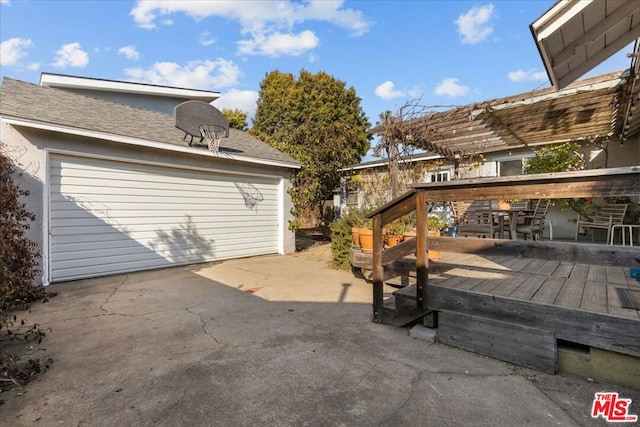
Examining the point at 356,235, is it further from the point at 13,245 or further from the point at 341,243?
the point at 13,245

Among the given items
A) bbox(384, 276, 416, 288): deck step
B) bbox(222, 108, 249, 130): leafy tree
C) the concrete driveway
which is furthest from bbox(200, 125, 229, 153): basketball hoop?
bbox(222, 108, 249, 130): leafy tree

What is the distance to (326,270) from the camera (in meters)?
6.34

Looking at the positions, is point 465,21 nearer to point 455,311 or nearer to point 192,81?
point 455,311

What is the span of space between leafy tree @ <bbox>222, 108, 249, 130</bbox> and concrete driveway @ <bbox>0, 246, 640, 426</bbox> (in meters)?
15.6

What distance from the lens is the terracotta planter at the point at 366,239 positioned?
521cm

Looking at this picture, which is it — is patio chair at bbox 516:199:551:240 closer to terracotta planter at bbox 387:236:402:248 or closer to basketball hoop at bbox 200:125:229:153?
terracotta planter at bbox 387:236:402:248

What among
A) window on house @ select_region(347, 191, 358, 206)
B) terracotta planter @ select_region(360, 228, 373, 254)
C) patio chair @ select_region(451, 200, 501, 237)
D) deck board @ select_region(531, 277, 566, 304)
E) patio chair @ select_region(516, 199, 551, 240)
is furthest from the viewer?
window on house @ select_region(347, 191, 358, 206)

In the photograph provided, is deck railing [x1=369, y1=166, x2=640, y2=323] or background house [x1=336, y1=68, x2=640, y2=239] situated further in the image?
background house [x1=336, y1=68, x2=640, y2=239]

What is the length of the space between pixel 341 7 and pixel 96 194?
891cm

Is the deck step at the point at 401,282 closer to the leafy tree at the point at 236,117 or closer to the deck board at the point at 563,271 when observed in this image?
the deck board at the point at 563,271

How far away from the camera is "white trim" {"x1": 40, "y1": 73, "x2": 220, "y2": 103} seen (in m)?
8.20

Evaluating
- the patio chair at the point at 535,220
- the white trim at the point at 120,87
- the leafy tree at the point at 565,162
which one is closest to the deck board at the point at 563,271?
the patio chair at the point at 535,220

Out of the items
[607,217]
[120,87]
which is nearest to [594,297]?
[607,217]

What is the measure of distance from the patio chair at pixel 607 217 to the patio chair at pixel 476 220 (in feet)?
6.28
